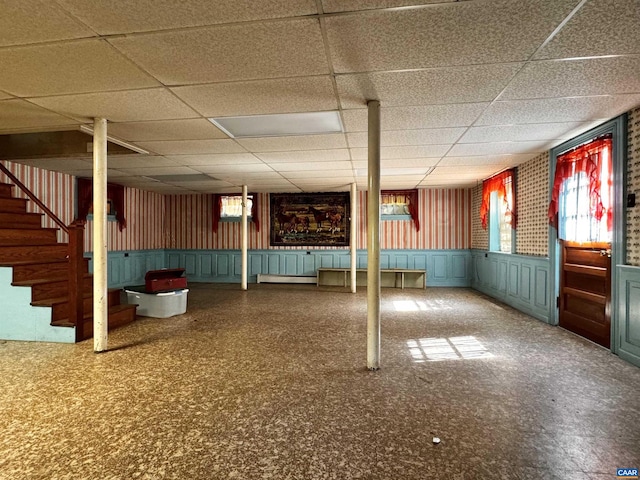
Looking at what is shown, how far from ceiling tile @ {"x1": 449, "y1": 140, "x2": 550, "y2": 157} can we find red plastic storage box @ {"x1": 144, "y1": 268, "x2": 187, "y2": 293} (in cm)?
514

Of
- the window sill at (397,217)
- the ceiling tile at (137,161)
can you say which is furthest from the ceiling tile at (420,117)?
the window sill at (397,217)

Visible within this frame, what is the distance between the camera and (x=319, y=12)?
193 cm

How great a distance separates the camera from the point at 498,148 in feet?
16.2

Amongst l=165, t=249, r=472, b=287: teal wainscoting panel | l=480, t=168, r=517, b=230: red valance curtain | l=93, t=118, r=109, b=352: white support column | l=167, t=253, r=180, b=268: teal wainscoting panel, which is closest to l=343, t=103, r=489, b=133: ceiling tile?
l=93, t=118, r=109, b=352: white support column

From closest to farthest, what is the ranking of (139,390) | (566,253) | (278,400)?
(278,400), (139,390), (566,253)

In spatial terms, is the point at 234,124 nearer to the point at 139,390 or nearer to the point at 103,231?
the point at 103,231

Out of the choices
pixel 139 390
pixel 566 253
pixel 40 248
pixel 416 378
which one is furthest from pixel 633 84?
pixel 40 248

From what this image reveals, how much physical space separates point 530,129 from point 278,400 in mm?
4263

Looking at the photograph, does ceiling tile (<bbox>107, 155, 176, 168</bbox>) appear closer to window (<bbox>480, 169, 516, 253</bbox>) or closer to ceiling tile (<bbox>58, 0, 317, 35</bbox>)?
ceiling tile (<bbox>58, 0, 317, 35</bbox>)

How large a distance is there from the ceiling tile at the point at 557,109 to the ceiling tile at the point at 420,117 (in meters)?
0.19

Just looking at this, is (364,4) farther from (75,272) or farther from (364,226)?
(364,226)

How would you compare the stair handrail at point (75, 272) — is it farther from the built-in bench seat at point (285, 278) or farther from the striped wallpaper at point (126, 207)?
the built-in bench seat at point (285, 278)

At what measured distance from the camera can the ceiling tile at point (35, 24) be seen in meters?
1.89

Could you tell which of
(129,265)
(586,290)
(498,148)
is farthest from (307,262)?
(586,290)
